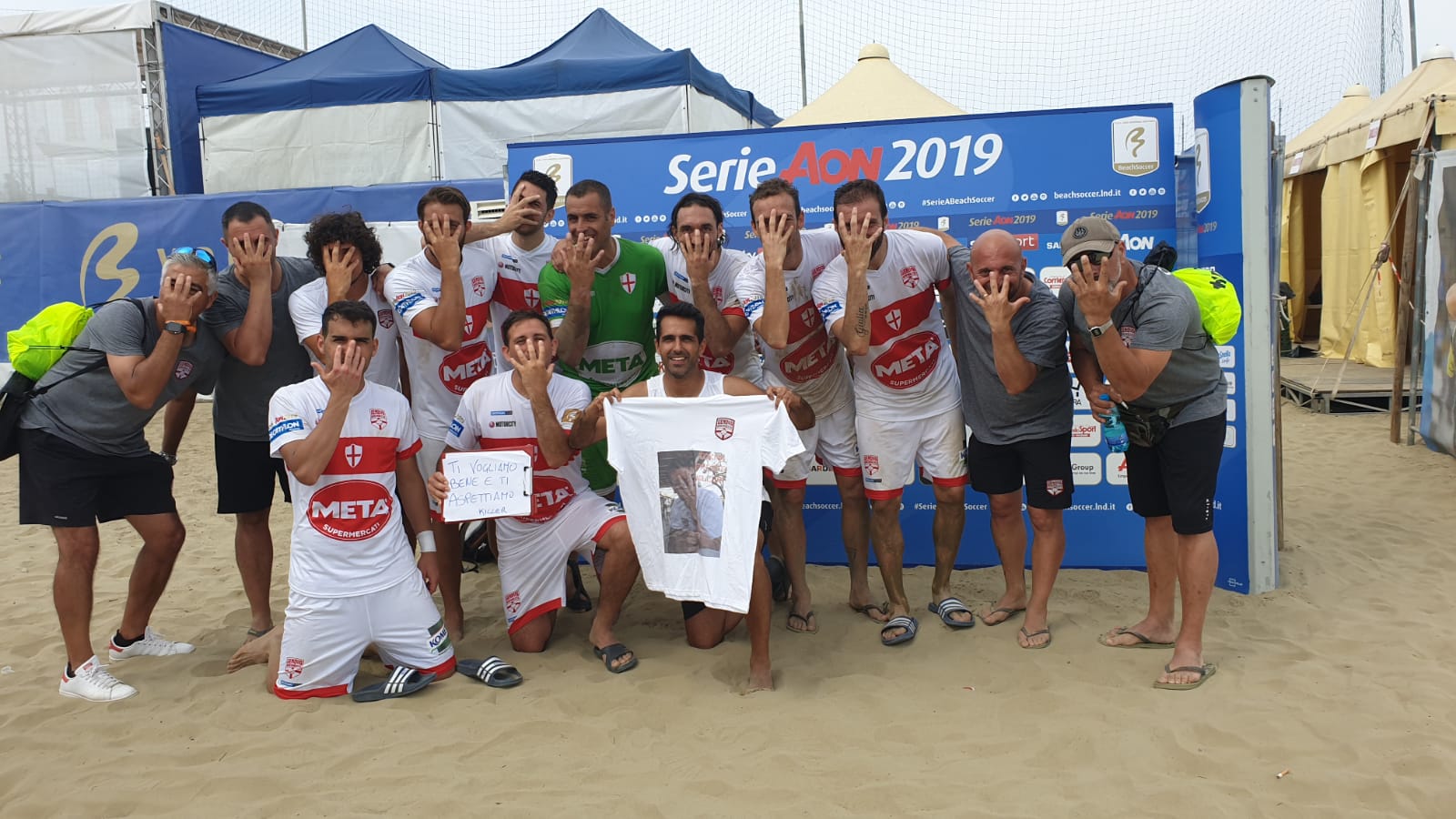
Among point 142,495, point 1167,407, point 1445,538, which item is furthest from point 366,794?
point 1445,538

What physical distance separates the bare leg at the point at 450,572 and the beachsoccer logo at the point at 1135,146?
388 centimetres

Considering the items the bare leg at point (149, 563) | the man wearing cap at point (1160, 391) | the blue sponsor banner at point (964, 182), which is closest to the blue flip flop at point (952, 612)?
the man wearing cap at point (1160, 391)

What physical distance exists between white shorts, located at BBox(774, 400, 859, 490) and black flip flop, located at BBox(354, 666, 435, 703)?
5.86ft

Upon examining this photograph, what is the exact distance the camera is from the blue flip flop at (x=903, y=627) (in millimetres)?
4195

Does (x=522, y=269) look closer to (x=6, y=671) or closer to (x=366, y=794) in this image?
(x=366, y=794)

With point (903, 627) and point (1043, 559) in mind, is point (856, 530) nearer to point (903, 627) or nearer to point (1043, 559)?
point (903, 627)

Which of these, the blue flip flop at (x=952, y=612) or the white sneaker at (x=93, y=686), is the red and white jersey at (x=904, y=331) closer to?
the blue flip flop at (x=952, y=612)

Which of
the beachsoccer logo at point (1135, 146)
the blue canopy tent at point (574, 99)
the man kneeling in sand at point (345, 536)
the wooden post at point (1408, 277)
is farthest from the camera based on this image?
the blue canopy tent at point (574, 99)

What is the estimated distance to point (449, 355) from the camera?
4.39 metres

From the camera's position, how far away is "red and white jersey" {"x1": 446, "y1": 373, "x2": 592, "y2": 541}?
410 cm

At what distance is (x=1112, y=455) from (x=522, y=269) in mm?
3333

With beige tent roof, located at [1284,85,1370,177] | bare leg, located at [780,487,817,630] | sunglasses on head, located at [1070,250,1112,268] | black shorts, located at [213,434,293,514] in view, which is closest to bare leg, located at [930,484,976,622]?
bare leg, located at [780,487,817,630]

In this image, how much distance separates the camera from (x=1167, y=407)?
362 cm

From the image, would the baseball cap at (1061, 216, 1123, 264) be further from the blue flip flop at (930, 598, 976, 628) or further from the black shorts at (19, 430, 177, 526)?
the black shorts at (19, 430, 177, 526)
